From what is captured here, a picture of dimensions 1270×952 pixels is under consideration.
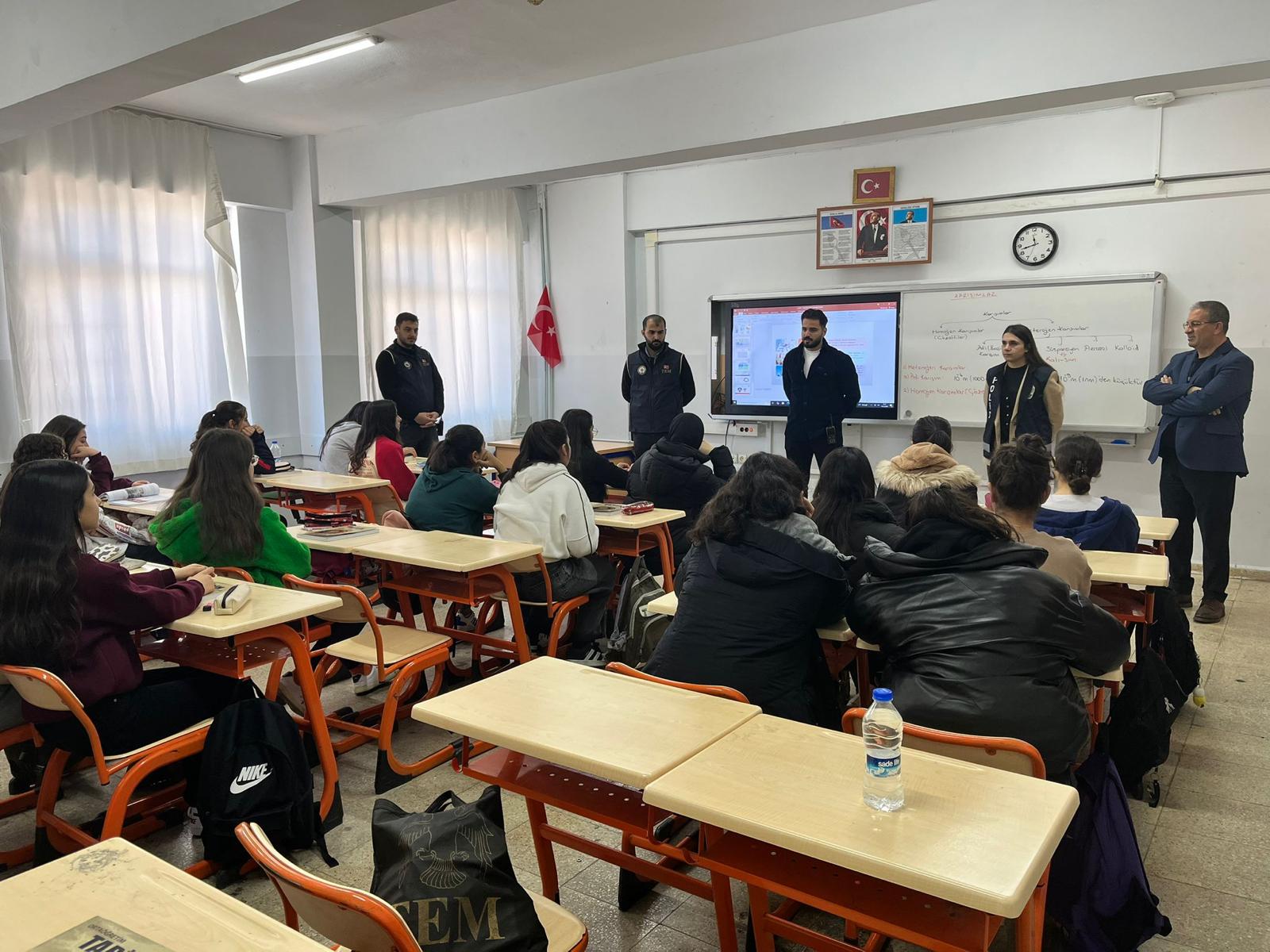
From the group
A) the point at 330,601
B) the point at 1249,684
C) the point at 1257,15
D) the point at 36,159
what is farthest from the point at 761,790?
A: the point at 36,159

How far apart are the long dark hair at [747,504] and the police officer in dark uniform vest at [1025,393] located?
10.2ft

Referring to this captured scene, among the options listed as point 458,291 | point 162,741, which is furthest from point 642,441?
point 162,741

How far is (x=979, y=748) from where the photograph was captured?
68.3 inches

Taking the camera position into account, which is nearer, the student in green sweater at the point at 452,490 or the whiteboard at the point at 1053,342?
the student in green sweater at the point at 452,490

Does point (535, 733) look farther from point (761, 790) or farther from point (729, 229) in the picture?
point (729, 229)

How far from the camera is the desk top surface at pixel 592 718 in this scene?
5.28 feet

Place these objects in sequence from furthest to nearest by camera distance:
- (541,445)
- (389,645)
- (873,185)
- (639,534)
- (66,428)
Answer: (873,185) → (66,428) → (639,534) → (541,445) → (389,645)

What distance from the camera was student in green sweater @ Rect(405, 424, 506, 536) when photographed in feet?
13.1

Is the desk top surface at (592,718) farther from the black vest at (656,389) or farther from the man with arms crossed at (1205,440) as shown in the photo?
the black vest at (656,389)

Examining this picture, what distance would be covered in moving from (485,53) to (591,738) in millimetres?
4335

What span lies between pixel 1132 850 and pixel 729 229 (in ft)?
19.9

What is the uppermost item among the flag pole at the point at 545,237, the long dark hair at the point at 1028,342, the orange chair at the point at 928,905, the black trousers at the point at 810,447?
the flag pole at the point at 545,237

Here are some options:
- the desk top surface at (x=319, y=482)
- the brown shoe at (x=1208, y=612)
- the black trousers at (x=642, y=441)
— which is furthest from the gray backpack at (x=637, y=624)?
the black trousers at (x=642, y=441)

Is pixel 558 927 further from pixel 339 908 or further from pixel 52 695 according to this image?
pixel 52 695
